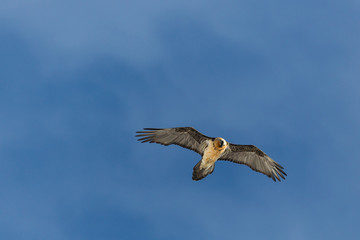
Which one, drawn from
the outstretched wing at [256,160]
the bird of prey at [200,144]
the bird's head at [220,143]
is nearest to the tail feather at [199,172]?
the bird of prey at [200,144]

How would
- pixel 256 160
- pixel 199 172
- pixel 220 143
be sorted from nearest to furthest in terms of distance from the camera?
pixel 199 172 < pixel 220 143 < pixel 256 160

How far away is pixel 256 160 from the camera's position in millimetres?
31266

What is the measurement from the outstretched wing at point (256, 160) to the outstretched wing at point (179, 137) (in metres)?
2.35

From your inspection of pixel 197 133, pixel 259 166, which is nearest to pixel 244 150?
pixel 259 166

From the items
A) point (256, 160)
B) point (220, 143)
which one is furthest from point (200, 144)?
point (256, 160)

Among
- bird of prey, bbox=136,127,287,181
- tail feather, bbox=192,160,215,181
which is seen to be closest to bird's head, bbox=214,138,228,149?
bird of prey, bbox=136,127,287,181

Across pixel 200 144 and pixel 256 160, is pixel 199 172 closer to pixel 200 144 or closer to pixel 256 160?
pixel 200 144

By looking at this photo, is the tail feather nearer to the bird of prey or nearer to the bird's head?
the bird of prey

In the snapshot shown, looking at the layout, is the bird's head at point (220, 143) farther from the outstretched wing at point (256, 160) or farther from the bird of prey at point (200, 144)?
the outstretched wing at point (256, 160)

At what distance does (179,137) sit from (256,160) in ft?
19.7

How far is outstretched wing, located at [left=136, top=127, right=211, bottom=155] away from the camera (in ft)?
95.5

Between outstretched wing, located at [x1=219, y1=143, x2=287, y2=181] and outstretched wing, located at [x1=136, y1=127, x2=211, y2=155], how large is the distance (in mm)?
2348

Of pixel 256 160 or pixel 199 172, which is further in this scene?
pixel 256 160

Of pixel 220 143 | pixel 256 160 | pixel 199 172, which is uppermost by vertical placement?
pixel 256 160
